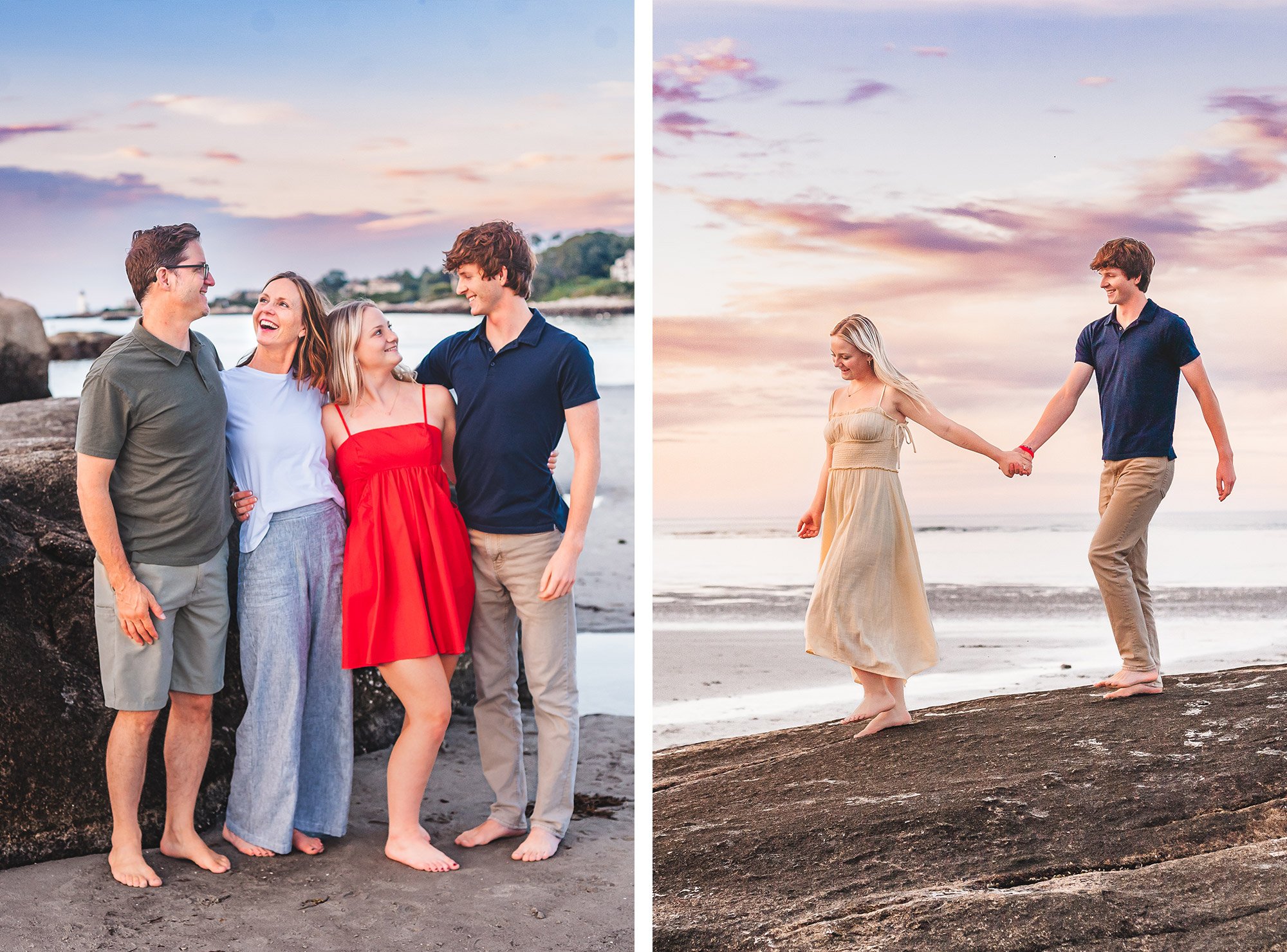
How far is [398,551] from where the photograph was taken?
3199 mm

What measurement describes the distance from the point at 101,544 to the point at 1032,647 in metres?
5.54

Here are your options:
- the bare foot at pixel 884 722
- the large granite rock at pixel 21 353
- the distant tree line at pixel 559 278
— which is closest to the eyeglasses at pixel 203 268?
the bare foot at pixel 884 722

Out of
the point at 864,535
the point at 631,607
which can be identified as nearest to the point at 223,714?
the point at 864,535

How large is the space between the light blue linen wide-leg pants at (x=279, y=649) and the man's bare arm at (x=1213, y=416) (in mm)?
2413

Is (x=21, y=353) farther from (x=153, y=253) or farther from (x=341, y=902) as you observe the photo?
(x=341, y=902)

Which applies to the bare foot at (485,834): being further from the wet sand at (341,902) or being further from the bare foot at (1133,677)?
the bare foot at (1133,677)

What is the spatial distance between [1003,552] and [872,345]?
6164 millimetres

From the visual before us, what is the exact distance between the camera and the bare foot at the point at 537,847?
10.8 feet

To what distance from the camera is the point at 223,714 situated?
11.8 feet

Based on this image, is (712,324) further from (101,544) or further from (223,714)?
(101,544)

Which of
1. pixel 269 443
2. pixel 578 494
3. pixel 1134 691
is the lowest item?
pixel 1134 691

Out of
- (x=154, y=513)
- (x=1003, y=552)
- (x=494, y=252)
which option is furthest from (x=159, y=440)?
(x=1003, y=552)

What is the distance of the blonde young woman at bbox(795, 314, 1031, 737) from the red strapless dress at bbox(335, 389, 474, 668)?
→ 1058 mm

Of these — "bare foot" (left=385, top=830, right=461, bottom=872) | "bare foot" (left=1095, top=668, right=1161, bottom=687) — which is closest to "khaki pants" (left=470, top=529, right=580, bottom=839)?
"bare foot" (left=385, top=830, right=461, bottom=872)
